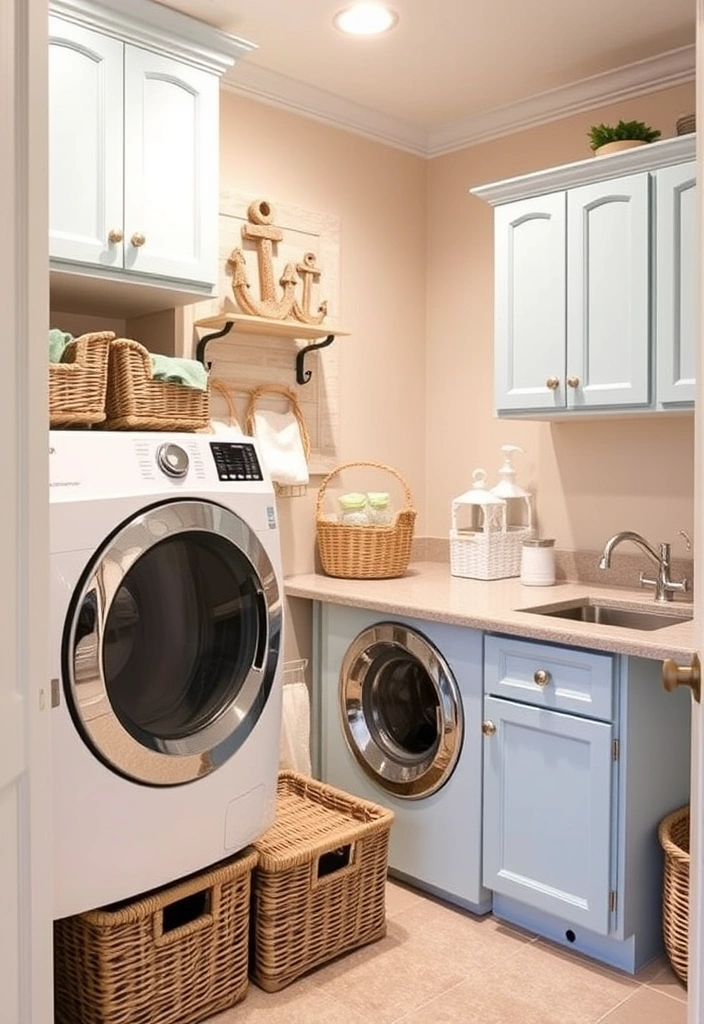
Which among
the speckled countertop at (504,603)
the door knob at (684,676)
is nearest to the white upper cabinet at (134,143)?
the speckled countertop at (504,603)

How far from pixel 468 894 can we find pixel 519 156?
2.49 metres

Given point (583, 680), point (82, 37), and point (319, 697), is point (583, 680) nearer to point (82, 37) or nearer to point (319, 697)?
point (319, 697)

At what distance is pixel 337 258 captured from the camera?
11.1ft

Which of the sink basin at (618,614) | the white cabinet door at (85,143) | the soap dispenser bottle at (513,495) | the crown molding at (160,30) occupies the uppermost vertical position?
the crown molding at (160,30)

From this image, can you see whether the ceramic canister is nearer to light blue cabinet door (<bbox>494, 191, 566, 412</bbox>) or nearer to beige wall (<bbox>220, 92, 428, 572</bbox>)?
light blue cabinet door (<bbox>494, 191, 566, 412</bbox>)

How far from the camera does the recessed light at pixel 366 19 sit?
265 centimetres

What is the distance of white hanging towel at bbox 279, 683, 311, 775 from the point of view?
10.00 ft

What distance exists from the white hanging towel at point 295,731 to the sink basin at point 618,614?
86cm

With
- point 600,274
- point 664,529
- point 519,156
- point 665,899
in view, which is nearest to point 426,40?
point 519,156

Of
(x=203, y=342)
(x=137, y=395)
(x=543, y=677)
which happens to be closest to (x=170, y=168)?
(x=203, y=342)

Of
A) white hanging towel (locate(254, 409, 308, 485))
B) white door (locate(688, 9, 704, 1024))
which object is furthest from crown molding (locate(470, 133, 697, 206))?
white door (locate(688, 9, 704, 1024))

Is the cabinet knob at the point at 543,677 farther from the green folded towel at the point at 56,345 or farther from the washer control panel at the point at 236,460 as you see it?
the green folded towel at the point at 56,345

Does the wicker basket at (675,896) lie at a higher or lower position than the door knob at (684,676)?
lower

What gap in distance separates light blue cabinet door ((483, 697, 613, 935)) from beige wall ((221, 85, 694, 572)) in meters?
0.86
